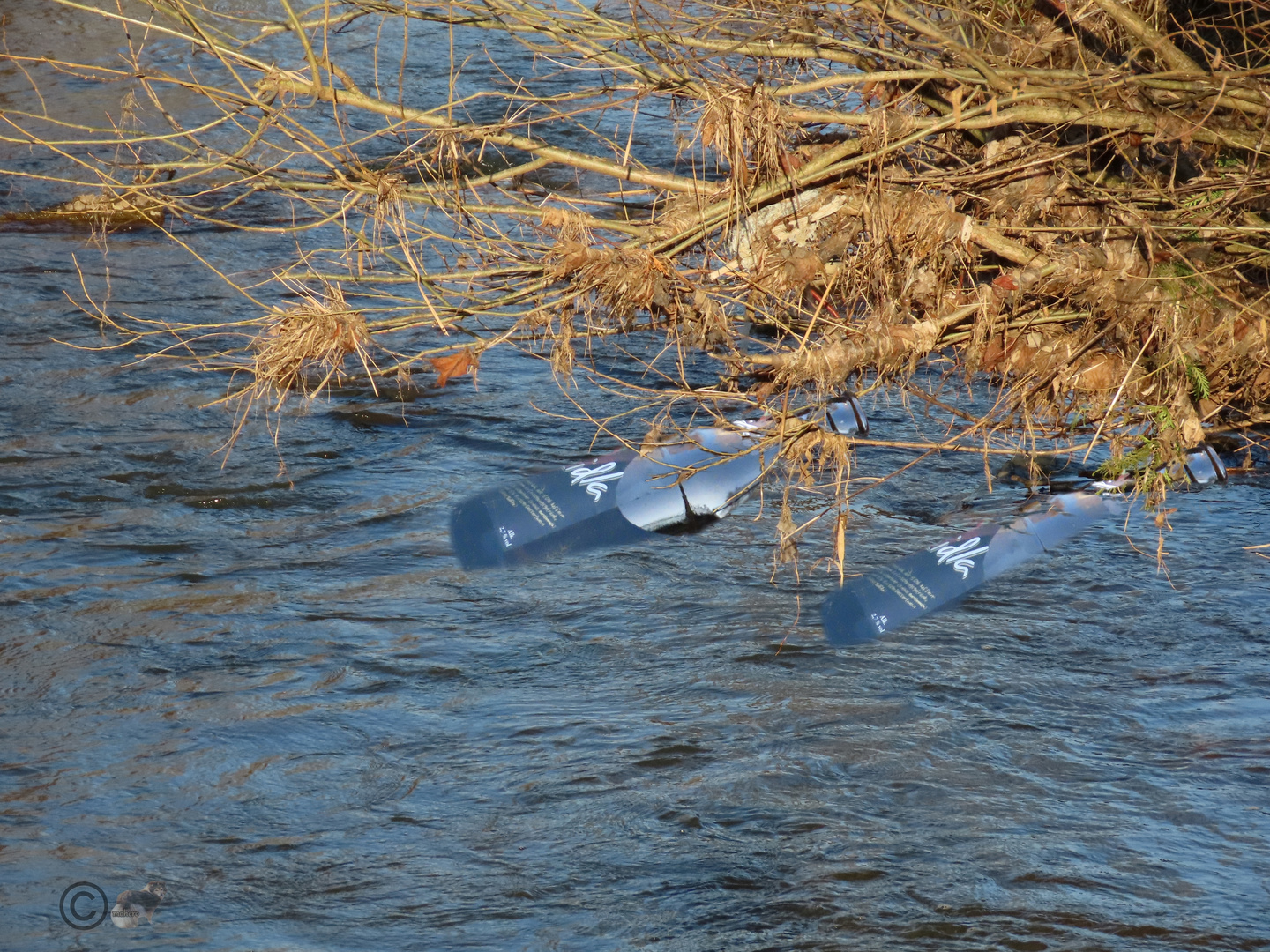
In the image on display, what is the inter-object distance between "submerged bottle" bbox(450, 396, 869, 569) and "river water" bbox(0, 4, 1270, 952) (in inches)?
5.9

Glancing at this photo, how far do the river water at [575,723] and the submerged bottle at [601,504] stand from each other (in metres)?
0.15

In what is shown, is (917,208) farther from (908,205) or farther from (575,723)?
(575,723)

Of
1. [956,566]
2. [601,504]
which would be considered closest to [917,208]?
[956,566]

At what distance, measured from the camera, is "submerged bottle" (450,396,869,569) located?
590 cm

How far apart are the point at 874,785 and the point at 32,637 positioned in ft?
10.5

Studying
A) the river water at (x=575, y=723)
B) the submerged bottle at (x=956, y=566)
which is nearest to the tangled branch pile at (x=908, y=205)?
the submerged bottle at (x=956, y=566)

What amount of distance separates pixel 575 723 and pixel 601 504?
150cm

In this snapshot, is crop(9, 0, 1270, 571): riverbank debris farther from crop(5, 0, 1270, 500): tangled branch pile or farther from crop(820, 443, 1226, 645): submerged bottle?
crop(820, 443, 1226, 645): submerged bottle

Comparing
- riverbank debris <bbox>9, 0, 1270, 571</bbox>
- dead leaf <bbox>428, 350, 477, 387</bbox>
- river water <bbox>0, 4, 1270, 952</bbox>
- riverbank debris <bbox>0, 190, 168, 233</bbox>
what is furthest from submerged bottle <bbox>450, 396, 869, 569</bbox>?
riverbank debris <bbox>0, 190, 168, 233</bbox>

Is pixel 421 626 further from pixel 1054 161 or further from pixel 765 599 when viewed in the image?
pixel 1054 161

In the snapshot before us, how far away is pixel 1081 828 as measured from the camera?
13.9 feet

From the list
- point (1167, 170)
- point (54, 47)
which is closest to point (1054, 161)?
point (1167, 170)

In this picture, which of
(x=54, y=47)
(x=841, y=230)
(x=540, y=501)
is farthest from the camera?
(x=54, y=47)

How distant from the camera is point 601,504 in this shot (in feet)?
19.6
